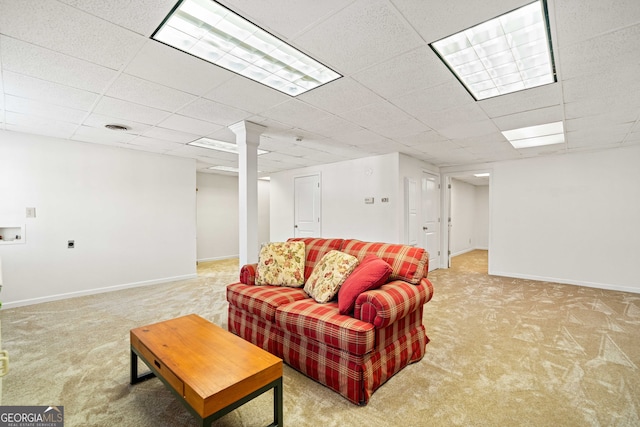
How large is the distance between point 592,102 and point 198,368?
3.98m

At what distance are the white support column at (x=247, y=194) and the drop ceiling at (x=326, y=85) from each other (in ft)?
0.60

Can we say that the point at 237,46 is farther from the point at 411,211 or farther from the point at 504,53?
the point at 411,211

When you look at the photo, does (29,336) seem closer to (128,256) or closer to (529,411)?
(128,256)

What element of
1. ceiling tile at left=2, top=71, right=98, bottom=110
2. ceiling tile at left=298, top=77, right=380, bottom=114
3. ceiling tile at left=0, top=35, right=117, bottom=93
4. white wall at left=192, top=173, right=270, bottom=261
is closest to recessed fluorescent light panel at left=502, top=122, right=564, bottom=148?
ceiling tile at left=298, top=77, right=380, bottom=114

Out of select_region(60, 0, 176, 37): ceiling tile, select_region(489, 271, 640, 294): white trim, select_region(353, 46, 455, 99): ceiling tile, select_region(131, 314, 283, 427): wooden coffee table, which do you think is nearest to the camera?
select_region(131, 314, 283, 427): wooden coffee table

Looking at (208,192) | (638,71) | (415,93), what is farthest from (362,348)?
(208,192)

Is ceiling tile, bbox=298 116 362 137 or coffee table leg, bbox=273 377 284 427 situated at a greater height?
ceiling tile, bbox=298 116 362 137

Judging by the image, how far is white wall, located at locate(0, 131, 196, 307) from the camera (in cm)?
385

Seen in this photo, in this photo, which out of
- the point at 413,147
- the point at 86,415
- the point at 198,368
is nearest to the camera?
the point at 198,368

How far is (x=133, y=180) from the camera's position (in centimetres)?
483

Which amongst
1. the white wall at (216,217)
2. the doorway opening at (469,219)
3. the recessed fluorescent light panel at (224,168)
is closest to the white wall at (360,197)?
the recessed fluorescent light panel at (224,168)

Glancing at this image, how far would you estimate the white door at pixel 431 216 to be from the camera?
5.86 m

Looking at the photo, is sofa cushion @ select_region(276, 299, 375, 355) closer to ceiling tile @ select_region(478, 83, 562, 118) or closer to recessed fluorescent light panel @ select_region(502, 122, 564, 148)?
ceiling tile @ select_region(478, 83, 562, 118)

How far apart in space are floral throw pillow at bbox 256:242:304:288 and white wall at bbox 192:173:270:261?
4.84 metres
